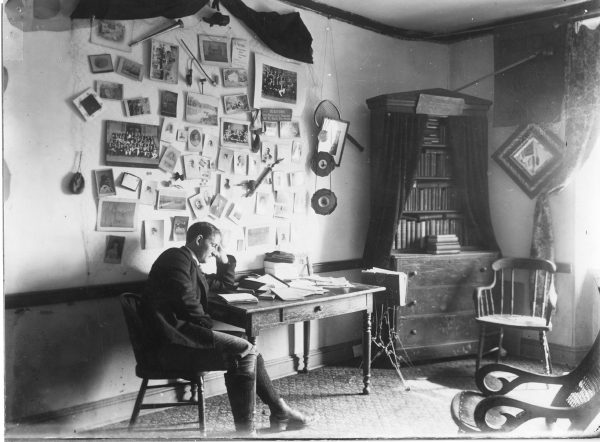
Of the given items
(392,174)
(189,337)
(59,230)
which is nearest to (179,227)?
(59,230)

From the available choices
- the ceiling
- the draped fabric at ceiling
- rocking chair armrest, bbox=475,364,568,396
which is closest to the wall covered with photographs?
the ceiling

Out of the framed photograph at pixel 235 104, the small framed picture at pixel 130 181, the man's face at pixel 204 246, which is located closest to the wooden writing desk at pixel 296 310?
the man's face at pixel 204 246

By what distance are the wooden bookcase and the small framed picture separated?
2280 mm

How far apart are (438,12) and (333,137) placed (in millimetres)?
1513

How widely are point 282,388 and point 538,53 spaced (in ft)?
12.3

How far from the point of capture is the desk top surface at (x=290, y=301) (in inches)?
129

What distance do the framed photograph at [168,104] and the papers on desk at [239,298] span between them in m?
1.32

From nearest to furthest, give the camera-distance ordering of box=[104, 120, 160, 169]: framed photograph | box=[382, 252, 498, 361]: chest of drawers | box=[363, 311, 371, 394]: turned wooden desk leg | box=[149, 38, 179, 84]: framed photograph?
box=[104, 120, 160, 169]: framed photograph, box=[149, 38, 179, 84]: framed photograph, box=[363, 311, 371, 394]: turned wooden desk leg, box=[382, 252, 498, 361]: chest of drawers

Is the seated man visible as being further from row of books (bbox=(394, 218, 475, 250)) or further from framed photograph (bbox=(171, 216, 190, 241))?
row of books (bbox=(394, 218, 475, 250))

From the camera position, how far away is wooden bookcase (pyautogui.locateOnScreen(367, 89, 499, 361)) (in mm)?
4746

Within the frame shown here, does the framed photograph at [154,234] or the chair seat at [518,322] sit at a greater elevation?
the framed photograph at [154,234]

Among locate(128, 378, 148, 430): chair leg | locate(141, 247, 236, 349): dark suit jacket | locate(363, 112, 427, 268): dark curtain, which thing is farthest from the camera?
locate(363, 112, 427, 268): dark curtain

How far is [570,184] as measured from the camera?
A: 4809mm

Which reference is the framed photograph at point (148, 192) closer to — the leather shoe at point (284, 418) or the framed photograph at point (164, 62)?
the framed photograph at point (164, 62)
